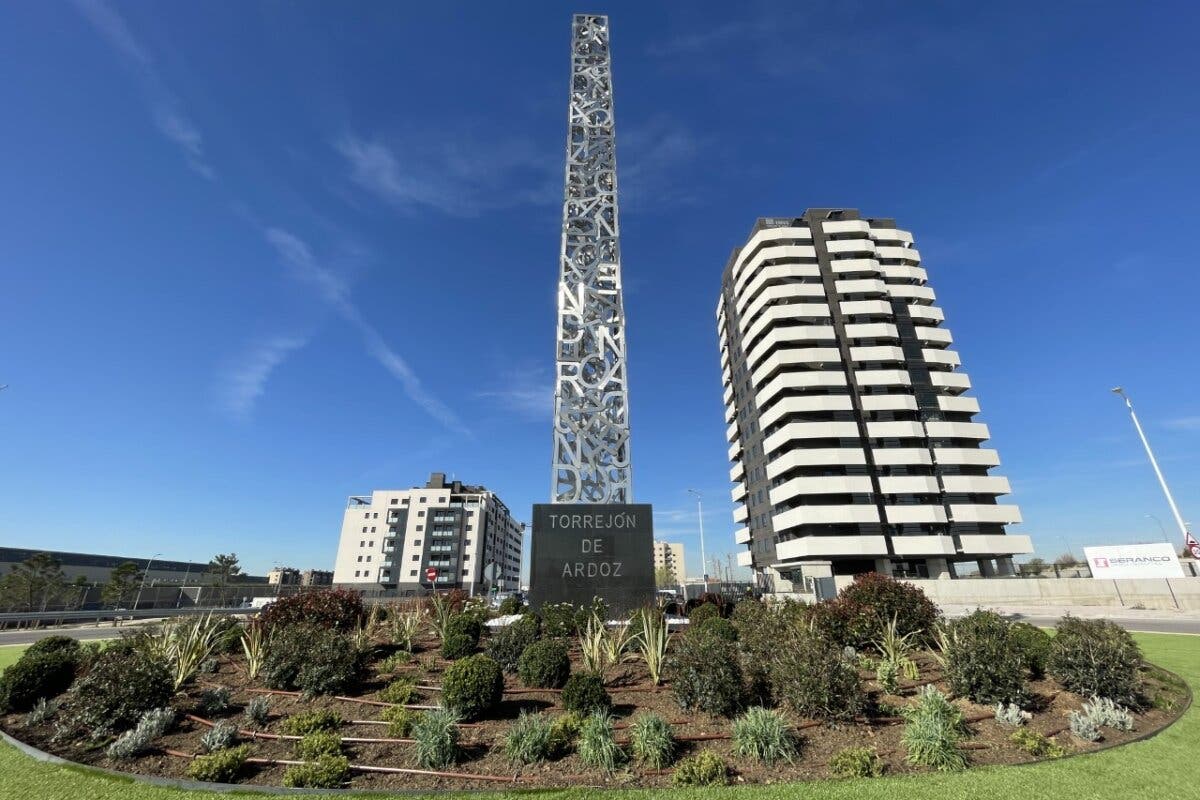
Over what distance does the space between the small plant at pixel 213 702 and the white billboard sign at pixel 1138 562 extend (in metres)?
45.2

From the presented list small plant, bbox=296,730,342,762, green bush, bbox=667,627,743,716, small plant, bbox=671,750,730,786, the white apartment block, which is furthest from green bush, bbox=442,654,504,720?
the white apartment block

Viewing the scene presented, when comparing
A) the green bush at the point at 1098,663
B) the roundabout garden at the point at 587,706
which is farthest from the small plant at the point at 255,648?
the green bush at the point at 1098,663

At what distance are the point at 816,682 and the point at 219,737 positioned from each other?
8.26 meters

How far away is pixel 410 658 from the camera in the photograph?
10.6 metres

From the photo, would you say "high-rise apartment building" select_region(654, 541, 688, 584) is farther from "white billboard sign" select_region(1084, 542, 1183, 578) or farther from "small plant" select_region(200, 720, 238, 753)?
"small plant" select_region(200, 720, 238, 753)

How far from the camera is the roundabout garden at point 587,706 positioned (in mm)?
6004

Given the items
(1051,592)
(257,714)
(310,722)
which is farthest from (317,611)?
(1051,592)

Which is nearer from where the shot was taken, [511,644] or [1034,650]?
[1034,650]

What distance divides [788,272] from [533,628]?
170 ft

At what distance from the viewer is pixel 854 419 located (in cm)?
4788

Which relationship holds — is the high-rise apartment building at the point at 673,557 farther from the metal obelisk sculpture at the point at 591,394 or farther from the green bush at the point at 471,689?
the green bush at the point at 471,689

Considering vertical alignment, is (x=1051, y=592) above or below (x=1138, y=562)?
below

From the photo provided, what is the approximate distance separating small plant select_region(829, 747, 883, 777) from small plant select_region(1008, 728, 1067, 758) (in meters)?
2.11

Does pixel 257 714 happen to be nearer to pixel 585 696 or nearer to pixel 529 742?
pixel 529 742
